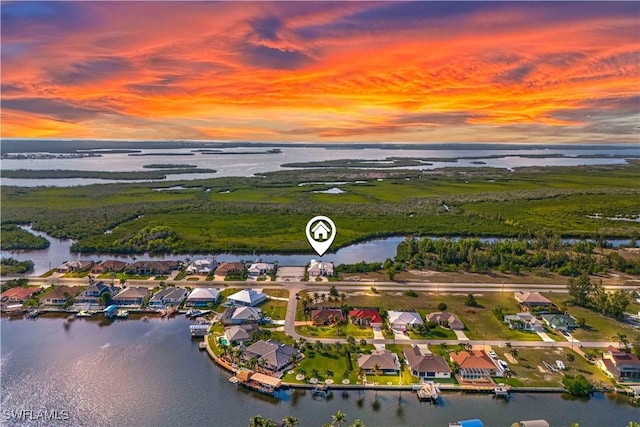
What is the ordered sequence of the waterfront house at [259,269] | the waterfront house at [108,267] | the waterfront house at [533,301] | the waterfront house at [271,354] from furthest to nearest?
1. the waterfront house at [108,267]
2. the waterfront house at [259,269]
3. the waterfront house at [533,301]
4. the waterfront house at [271,354]

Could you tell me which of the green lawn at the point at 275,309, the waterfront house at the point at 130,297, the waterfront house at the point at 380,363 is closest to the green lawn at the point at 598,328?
the waterfront house at the point at 380,363

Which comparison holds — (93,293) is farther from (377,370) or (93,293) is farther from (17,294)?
(377,370)

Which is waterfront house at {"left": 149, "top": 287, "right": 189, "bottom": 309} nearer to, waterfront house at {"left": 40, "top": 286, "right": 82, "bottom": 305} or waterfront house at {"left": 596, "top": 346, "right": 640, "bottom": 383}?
waterfront house at {"left": 40, "top": 286, "right": 82, "bottom": 305}

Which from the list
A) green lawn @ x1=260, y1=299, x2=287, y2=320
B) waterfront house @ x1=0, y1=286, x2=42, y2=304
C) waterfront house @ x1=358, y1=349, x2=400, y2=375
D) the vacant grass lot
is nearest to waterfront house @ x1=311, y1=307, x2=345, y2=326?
green lawn @ x1=260, y1=299, x2=287, y2=320

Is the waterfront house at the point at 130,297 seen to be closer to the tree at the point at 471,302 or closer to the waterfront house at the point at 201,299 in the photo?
the waterfront house at the point at 201,299

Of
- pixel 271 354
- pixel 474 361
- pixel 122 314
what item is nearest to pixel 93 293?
pixel 122 314

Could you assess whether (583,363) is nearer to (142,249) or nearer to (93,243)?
(142,249)

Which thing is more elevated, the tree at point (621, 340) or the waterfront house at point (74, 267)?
the tree at point (621, 340)

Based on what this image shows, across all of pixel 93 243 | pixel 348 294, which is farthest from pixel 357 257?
pixel 93 243
